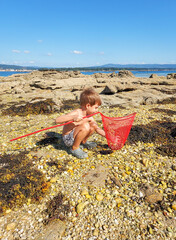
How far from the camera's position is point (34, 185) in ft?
11.7

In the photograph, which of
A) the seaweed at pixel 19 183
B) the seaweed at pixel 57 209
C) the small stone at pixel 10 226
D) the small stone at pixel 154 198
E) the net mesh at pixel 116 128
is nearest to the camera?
the small stone at pixel 10 226

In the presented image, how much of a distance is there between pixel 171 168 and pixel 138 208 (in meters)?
1.74

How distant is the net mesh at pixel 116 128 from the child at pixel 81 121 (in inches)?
14.9

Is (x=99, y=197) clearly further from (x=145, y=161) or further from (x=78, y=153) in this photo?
(x=145, y=161)

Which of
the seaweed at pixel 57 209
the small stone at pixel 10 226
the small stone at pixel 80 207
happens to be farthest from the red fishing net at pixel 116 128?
the small stone at pixel 10 226

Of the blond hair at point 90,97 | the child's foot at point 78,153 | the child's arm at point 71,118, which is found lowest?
the child's foot at point 78,153

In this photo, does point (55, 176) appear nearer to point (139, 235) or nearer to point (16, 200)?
point (16, 200)

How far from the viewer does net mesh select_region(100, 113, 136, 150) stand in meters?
4.62

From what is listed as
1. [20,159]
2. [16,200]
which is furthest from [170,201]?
[20,159]

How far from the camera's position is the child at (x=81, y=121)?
13.6 ft

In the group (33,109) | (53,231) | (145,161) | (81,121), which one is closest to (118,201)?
(53,231)

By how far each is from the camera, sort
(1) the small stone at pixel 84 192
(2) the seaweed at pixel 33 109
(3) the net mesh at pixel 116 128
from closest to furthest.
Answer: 1. (1) the small stone at pixel 84 192
2. (3) the net mesh at pixel 116 128
3. (2) the seaweed at pixel 33 109

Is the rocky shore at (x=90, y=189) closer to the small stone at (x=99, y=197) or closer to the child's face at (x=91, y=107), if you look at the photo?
the small stone at (x=99, y=197)

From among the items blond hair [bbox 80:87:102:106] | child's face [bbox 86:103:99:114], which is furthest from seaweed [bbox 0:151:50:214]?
blond hair [bbox 80:87:102:106]
